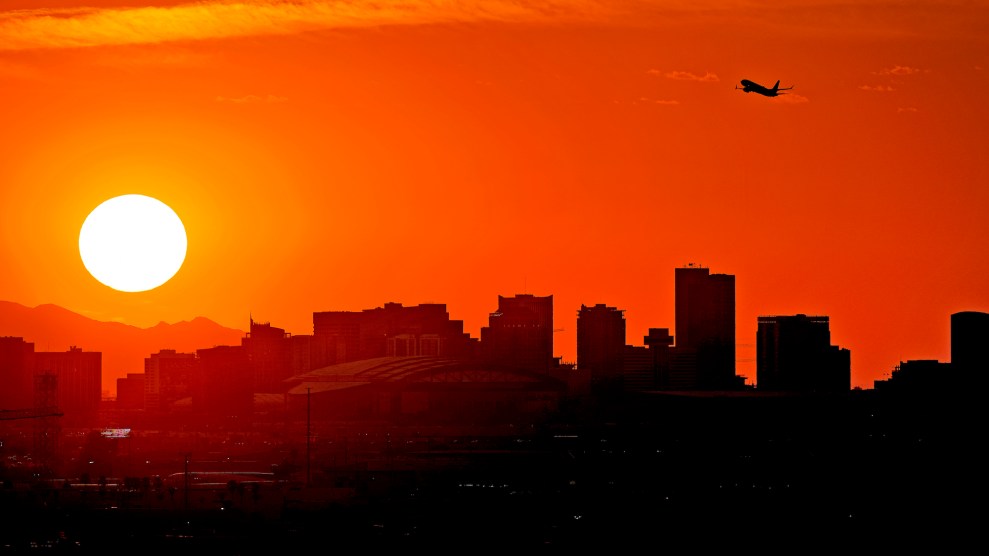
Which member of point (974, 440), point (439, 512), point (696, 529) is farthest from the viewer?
point (974, 440)

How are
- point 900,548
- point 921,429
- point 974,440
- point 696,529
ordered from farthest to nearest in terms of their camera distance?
point 921,429, point 974,440, point 696,529, point 900,548

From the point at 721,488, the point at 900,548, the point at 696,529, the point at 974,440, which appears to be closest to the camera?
the point at 900,548

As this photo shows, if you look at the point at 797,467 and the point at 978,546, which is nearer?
the point at 978,546

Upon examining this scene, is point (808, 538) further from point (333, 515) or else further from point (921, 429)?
point (921, 429)

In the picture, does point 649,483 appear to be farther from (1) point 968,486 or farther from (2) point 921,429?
(2) point 921,429

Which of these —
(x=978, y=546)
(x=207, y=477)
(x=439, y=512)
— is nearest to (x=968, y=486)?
(x=978, y=546)

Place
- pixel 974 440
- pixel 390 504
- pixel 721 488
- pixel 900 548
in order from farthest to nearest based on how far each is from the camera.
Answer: pixel 974 440
pixel 721 488
pixel 390 504
pixel 900 548

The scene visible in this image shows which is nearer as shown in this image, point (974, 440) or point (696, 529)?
point (696, 529)

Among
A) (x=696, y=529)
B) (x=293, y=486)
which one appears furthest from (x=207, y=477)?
(x=696, y=529)
